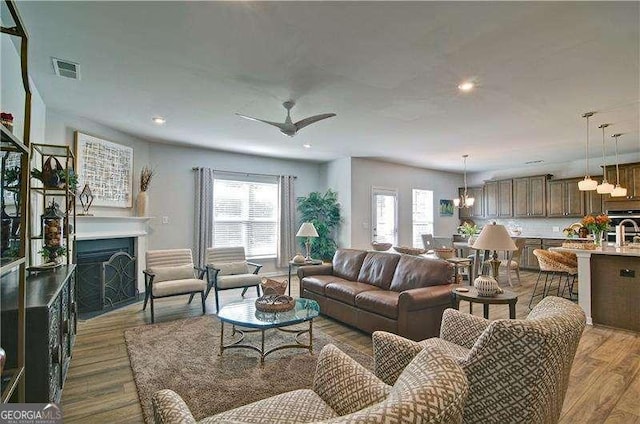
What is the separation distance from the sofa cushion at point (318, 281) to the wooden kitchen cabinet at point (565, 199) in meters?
6.04

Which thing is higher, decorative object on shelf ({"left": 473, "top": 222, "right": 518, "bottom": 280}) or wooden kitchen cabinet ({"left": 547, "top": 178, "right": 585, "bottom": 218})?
wooden kitchen cabinet ({"left": 547, "top": 178, "right": 585, "bottom": 218})

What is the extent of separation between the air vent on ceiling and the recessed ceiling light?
3.60 metres

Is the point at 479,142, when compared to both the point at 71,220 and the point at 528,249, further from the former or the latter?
the point at 71,220

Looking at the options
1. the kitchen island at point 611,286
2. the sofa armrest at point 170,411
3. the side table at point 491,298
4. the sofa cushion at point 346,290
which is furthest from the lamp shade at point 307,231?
the sofa armrest at point 170,411

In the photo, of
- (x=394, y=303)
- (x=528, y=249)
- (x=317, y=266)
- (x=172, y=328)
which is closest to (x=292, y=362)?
(x=394, y=303)

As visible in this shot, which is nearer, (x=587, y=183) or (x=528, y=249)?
(x=587, y=183)

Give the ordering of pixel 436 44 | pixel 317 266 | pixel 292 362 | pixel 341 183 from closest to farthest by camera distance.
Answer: pixel 436 44, pixel 292 362, pixel 317 266, pixel 341 183

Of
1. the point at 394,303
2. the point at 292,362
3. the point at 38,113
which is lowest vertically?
the point at 292,362

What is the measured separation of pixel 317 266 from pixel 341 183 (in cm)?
279

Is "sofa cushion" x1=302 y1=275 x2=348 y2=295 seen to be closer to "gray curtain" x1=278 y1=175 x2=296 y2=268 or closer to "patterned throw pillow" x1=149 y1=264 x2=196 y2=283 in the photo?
"patterned throw pillow" x1=149 y1=264 x2=196 y2=283

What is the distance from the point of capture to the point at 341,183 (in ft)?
23.3

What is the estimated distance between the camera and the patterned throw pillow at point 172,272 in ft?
13.5

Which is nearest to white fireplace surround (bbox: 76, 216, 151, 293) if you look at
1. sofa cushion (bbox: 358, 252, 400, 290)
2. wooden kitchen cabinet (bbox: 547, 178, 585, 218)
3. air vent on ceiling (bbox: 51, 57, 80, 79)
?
air vent on ceiling (bbox: 51, 57, 80, 79)

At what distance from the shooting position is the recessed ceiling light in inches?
125
